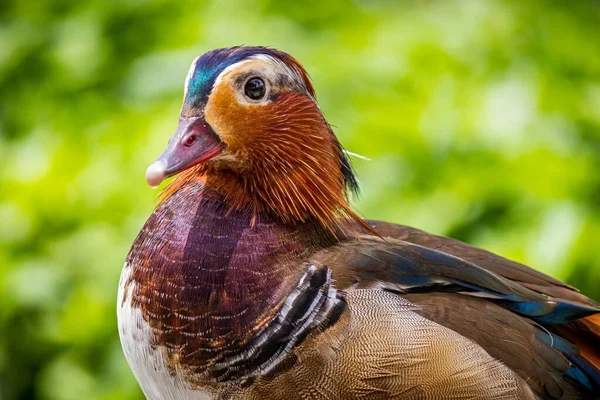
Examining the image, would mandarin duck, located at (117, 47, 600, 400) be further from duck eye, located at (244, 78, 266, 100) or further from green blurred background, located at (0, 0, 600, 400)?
green blurred background, located at (0, 0, 600, 400)

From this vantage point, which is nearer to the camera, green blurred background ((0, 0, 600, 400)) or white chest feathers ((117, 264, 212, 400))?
white chest feathers ((117, 264, 212, 400))

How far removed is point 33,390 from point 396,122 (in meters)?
1.41

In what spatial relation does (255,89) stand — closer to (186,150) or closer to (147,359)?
(186,150)

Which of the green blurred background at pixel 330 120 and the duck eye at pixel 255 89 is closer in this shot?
the duck eye at pixel 255 89

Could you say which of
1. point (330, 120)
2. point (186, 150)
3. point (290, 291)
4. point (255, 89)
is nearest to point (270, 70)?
point (255, 89)

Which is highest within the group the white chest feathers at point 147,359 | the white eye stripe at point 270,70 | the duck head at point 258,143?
the white eye stripe at point 270,70

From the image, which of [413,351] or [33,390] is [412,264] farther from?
[33,390]

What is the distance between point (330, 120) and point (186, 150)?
1.49m

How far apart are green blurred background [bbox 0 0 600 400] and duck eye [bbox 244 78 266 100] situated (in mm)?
1082

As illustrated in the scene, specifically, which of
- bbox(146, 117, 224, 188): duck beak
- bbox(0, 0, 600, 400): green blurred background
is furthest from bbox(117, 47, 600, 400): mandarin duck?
bbox(0, 0, 600, 400): green blurred background

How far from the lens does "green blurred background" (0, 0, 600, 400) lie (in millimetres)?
2805

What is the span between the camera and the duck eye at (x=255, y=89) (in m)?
1.66

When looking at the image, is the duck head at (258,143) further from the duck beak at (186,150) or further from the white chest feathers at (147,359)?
the white chest feathers at (147,359)

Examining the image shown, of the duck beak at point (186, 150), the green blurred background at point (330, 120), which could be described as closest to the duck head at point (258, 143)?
the duck beak at point (186, 150)
